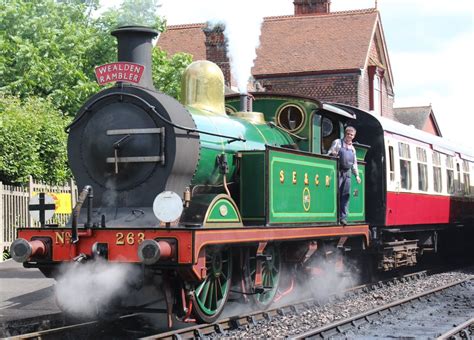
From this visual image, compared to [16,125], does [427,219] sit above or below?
below

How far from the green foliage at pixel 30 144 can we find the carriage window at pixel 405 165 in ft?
24.9

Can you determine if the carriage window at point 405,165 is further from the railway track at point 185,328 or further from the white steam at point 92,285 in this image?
the white steam at point 92,285

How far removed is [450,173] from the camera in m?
17.3

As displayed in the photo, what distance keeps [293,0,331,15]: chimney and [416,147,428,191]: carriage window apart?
2053 centimetres

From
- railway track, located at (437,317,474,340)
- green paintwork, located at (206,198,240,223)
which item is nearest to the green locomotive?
green paintwork, located at (206,198,240,223)

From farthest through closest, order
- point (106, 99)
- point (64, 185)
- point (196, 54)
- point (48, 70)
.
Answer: point (196, 54) < point (48, 70) < point (64, 185) < point (106, 99)

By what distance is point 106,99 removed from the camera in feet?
27.4

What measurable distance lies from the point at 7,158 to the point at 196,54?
17.5m

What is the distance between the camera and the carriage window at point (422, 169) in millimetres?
14992

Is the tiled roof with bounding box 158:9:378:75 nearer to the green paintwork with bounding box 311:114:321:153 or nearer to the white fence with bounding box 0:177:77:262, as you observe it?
the white fence with bounding box 0:177:77:262

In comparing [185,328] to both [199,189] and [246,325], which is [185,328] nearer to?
[246,325]

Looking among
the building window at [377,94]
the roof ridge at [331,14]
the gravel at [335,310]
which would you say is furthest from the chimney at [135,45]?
the roof ridge at [331,14]

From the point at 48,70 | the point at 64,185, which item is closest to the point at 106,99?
the point at 64,185

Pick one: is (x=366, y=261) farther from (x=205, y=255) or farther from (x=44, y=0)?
(x=44, y=0)
